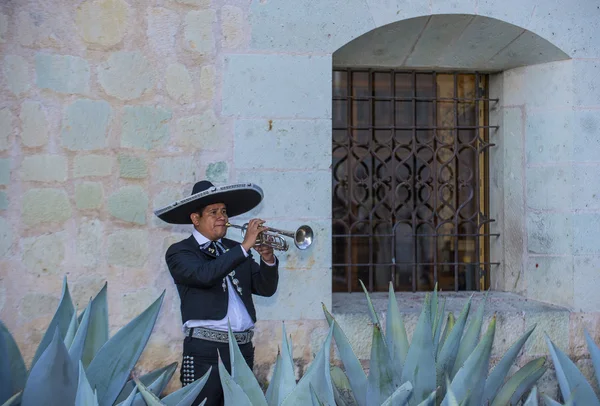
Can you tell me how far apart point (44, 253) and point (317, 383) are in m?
2.74

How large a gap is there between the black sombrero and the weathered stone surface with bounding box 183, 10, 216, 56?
3.45ft

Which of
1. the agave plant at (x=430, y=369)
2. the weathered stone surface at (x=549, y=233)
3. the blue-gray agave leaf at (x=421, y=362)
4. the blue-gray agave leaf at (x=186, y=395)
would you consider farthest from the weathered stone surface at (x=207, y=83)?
the blue-gray agave leaf at (x=186, y=395)

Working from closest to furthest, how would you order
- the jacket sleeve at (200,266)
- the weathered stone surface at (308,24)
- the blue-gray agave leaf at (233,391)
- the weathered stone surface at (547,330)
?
the blue-gray agave leaf at (233,391) → the jacket sleeve at (200,266) → the weathered stone surface at (308,24) → the weathered stone surface at (547,330)

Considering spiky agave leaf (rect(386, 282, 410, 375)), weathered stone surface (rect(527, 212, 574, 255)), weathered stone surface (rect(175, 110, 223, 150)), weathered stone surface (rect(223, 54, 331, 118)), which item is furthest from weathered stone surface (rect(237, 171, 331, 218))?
spiky agave leaf (rect(386, 282, 410, 375))

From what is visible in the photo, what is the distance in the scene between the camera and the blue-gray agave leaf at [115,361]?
130cm

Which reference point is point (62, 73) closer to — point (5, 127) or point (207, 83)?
point (5, 127)

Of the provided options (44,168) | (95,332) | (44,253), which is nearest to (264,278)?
(44,253)

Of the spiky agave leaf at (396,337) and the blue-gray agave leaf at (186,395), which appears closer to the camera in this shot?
the blue-gray agave leaf at (186,395)

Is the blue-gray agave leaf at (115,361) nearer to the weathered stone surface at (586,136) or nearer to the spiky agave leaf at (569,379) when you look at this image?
the spiky agave leaf at (569,379)

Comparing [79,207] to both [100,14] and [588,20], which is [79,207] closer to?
[100,14]

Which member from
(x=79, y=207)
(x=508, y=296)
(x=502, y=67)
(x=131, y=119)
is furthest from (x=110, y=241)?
(x=502, y=67)

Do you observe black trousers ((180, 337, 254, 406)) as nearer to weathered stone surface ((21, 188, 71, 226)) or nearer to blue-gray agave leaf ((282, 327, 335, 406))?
weathered stone surface ((21, 188, 71, 226))

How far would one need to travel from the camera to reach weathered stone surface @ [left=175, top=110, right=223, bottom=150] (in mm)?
3715

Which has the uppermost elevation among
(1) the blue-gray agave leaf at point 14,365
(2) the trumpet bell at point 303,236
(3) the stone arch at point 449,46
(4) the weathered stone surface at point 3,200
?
(3) the stone arch at point 449,46
